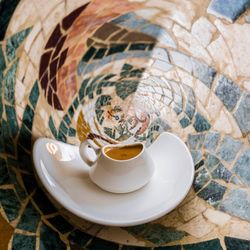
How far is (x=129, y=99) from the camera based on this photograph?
1.35 m

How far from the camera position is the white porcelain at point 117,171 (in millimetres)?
1055

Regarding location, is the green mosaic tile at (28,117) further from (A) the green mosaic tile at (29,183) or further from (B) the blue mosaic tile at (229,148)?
(B) the blue mosaic tile at (229,148)

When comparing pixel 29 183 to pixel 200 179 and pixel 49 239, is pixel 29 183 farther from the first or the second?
pixel 200 179

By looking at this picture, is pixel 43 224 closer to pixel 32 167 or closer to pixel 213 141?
pixel 32 167

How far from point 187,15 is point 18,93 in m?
0.46

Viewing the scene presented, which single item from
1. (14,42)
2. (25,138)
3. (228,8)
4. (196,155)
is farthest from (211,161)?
(14,42)

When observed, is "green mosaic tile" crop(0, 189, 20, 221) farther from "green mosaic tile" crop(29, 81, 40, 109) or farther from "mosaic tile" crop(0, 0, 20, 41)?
"mosaic tile" crop(0, 0, 20, 41)

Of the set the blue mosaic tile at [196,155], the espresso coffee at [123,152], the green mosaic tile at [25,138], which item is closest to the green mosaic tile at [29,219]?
the green mosaic tile at [25,138]

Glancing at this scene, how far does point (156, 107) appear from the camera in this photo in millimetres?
1339

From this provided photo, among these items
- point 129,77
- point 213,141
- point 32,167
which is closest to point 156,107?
point 129,77

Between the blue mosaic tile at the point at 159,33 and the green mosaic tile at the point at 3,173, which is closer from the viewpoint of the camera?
the green mosaic tile at the point at 3,173

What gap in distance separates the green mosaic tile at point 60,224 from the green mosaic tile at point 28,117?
201 millimetres

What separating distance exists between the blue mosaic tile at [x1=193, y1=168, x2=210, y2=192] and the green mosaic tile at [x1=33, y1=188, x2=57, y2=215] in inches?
14.2

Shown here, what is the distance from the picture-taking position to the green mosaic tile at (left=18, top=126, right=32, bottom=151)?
3.15 ft
